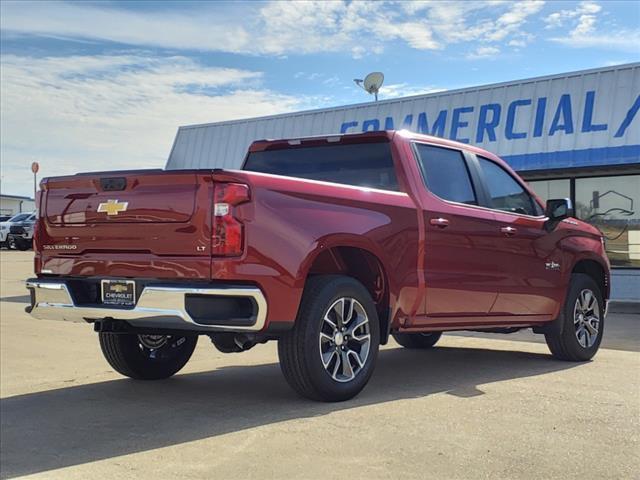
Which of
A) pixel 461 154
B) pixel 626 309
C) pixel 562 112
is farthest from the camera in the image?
pixel 562 112

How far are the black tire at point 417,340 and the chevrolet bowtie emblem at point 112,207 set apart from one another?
14.0 ft

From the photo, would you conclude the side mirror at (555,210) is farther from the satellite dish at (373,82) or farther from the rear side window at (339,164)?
the satellite dish at (373,82)

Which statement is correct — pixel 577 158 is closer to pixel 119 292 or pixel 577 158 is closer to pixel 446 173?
pixel 446 173

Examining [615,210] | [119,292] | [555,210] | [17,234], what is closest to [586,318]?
[555,210]

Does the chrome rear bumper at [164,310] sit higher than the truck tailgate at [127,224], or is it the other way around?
the truck tailgate at [127,224]

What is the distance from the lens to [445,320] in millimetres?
6008

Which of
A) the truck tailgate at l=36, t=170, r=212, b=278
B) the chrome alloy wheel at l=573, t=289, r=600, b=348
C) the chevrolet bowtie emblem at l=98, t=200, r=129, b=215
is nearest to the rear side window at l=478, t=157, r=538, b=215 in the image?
the chrome alloy wheel at l=573, t=289, r=600, b=348

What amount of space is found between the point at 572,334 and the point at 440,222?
7.30 feet

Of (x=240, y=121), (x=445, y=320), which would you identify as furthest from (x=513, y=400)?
(x=240, y=121)

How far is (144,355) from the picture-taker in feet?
20.6

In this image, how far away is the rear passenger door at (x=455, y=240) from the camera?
19.3 feet

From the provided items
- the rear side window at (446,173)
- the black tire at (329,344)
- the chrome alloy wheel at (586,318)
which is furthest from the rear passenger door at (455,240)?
the chrome alloy wheel at (586,318)

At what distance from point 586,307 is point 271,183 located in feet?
13.9

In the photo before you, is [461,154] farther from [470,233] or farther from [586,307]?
[586,307]
